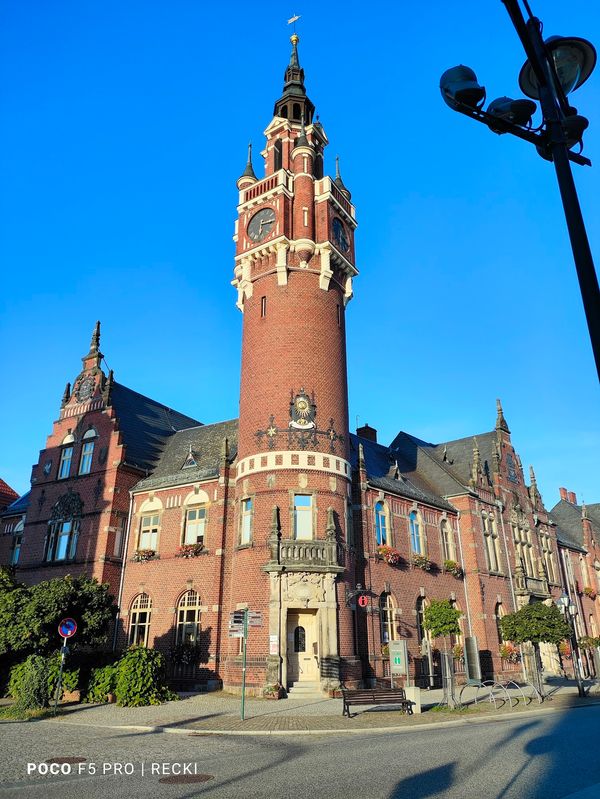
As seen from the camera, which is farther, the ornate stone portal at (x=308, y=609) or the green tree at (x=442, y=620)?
the ornate stone portal at (x=308, y=609)

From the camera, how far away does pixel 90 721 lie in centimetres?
1750

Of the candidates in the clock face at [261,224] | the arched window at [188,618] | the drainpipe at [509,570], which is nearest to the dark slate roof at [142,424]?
the arched window at [188,618]

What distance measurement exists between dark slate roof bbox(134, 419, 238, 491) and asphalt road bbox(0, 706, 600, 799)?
17056 millimetres

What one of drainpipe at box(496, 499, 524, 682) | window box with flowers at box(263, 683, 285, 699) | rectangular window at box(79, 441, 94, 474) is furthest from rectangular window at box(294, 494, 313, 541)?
drainpipe at box(496, 499, 524, 682)

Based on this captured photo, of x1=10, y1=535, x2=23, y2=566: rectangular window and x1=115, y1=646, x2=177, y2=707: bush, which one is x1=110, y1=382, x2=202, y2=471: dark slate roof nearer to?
x1=10, y1=535, x2=23, y2=566: rectangular window

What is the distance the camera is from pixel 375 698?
60.1 ft

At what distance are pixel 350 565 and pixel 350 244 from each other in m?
18.0

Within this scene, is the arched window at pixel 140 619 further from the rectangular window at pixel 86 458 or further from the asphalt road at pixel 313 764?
the asphalt road at pixel 313 764

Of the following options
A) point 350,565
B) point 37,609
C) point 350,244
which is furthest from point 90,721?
point 350,244

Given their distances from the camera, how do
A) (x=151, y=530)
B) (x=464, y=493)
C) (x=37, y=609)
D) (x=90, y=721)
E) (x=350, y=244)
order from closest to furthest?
Answer: (x=90, y=721)
(x=37, y=609)
(x=151, y=530)
(x=350, y=244)
(x=464, y=493)

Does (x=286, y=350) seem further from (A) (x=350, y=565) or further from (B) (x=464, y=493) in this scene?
(B) (x=464, y=493)

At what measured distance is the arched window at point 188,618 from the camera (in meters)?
29.3

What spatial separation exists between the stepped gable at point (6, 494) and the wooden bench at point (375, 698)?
3681cm

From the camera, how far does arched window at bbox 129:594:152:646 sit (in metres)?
31.2
